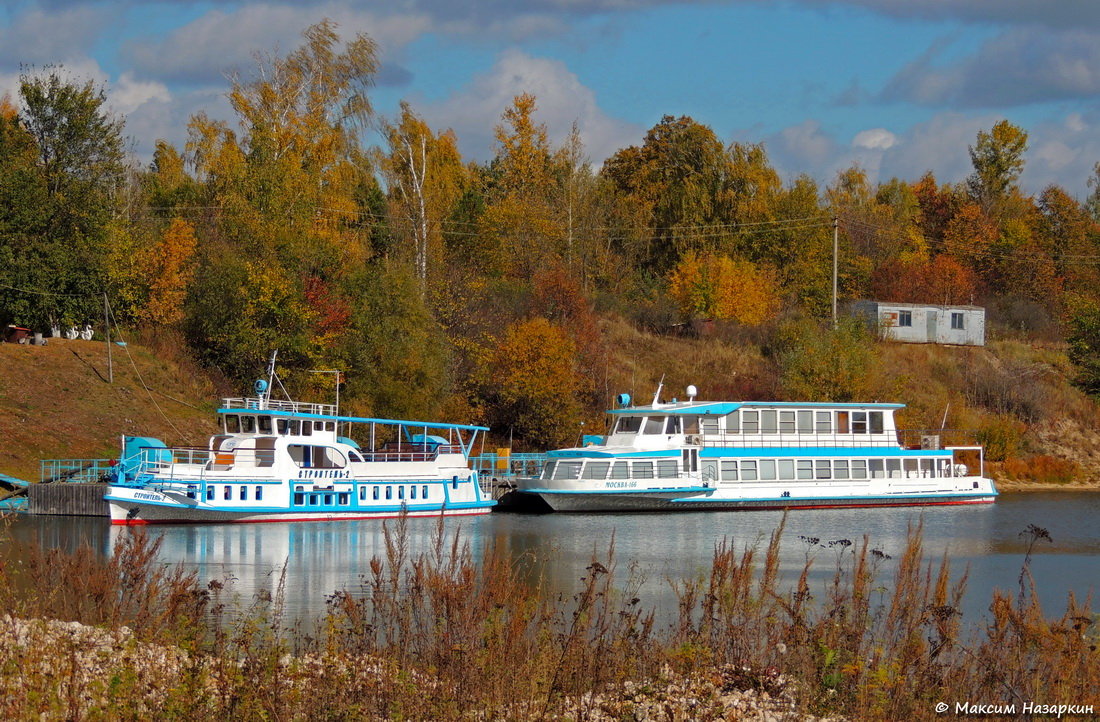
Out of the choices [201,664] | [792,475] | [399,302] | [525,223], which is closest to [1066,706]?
[201,664]

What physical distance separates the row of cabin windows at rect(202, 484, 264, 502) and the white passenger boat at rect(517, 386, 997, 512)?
35.5 ft

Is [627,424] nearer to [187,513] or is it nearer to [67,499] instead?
[187,513]

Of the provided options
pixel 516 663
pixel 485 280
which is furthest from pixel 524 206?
pixel 516 663

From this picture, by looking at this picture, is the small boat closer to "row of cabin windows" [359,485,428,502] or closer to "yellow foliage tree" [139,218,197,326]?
"row of cabin windows" [359,485,428,502]

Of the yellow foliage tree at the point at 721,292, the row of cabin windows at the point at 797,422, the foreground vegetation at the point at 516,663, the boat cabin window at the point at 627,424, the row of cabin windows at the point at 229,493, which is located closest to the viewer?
the foreground vegetation at the point at 516,663

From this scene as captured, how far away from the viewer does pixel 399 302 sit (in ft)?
188

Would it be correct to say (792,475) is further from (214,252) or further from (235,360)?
(214,252)

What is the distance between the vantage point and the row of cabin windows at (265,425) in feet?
132

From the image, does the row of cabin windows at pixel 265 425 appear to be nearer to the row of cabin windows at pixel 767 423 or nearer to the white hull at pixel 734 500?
the white hull at pixel 734 500

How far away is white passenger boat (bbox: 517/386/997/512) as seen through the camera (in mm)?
45625

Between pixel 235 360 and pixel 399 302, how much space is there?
837 cm

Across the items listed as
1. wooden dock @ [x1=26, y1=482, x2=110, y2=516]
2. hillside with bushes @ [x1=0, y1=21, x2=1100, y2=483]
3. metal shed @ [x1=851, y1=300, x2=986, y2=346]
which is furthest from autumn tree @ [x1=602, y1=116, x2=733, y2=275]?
wooden dock @ [x1=26, y1=482, x2=110, y2=516]

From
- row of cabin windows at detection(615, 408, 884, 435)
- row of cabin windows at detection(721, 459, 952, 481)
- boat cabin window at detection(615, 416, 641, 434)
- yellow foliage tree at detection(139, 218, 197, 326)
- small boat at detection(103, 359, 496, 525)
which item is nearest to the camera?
small boat at detection(103, 359, 496, 525)

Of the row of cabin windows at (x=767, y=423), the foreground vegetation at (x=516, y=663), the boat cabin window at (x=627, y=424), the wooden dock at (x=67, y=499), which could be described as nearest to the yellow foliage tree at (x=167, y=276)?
the wooden dock at (x=67, y=499)
